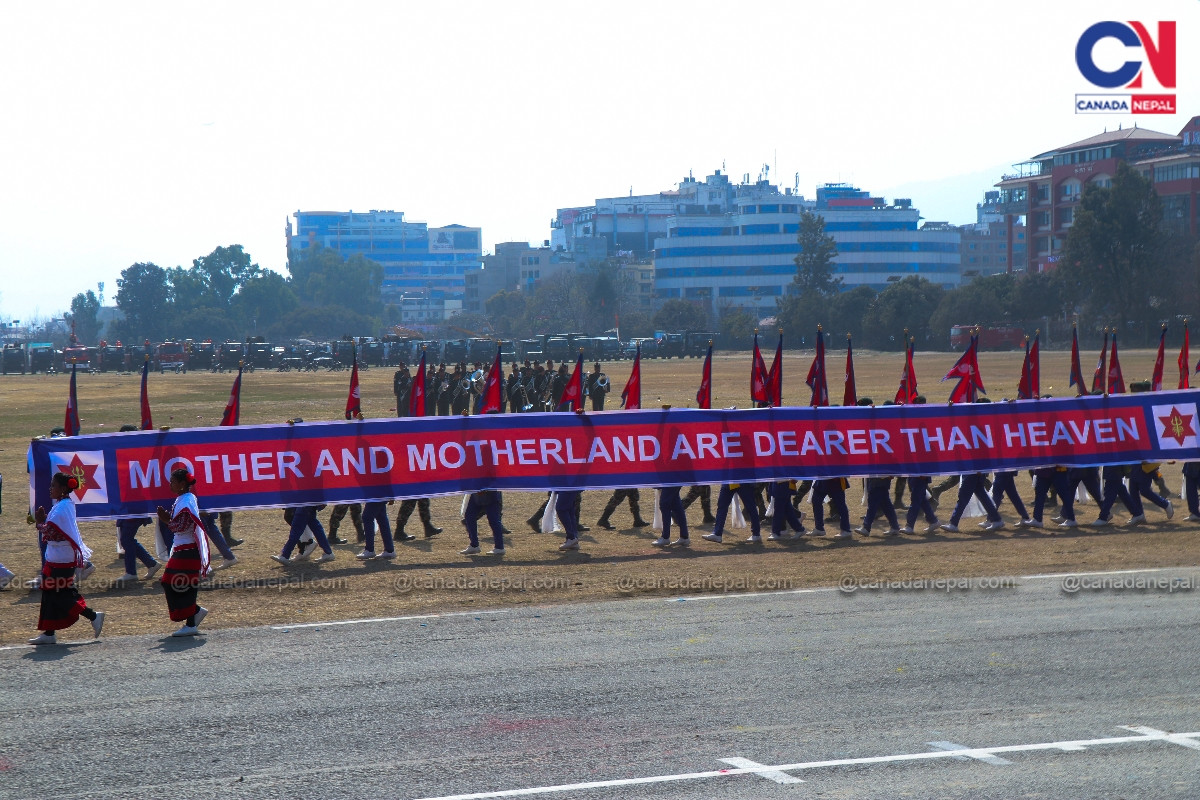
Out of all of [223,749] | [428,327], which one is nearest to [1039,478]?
[223,749]

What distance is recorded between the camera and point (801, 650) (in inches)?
398

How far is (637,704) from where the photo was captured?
855 centimetres

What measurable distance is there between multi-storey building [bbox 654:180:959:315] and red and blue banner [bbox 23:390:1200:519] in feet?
456

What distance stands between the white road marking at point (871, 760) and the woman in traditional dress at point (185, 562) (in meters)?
5.12

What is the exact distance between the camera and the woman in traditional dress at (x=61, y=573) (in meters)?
10.6

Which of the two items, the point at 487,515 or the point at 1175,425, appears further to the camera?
the point at 1175,425

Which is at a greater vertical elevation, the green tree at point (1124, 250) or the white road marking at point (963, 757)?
the green tree at point (1124, 250)

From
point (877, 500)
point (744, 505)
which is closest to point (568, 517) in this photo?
point (744, 505)

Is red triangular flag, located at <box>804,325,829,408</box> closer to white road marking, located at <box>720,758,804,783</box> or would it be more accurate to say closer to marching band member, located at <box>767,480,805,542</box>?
marching band member, located at <box>767,480,805,542</box>

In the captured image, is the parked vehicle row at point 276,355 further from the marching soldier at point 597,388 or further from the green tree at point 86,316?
the green tree at point 86,316

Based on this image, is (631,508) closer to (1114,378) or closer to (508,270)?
(1114,378)
